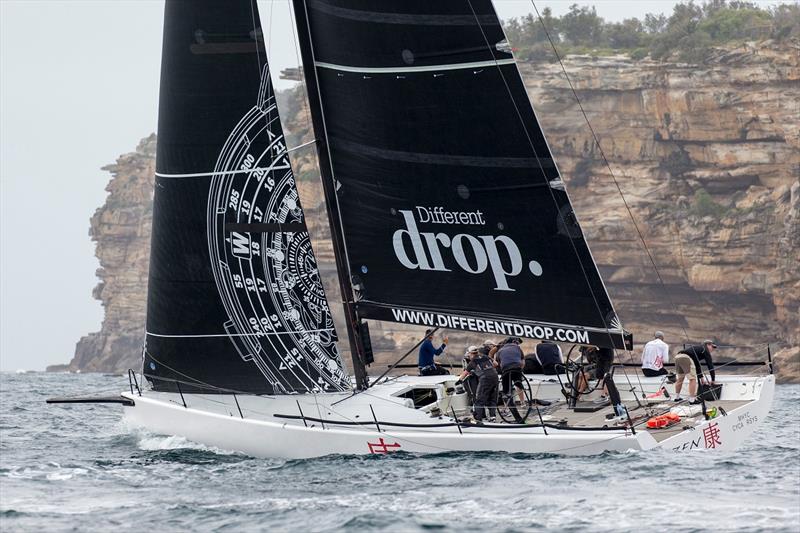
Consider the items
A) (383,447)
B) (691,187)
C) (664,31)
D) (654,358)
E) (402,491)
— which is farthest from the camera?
(664,31)

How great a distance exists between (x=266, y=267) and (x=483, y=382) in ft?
10.5

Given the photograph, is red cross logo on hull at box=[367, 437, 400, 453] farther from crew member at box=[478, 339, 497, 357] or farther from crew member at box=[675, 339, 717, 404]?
crew member at box=[675, 339, 717, 404]

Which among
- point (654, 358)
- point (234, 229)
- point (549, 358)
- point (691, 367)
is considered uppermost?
point (234, 229)

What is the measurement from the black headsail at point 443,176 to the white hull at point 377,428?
48.7 inches

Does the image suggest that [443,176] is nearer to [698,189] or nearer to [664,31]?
[698,189]

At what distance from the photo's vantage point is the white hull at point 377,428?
1330 cm

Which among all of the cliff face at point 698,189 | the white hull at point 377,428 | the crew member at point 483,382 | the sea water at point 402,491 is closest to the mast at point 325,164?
the white hull at point 377,428

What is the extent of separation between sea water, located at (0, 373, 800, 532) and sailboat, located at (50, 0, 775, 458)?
2.03 feet

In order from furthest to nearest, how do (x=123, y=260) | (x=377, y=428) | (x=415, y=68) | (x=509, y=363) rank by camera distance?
(x=123, y=260), (x=509, y=363), (x=415, y=68), (x=377, y=428)

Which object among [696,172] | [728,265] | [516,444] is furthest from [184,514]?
[696,172]

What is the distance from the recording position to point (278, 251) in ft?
50.5

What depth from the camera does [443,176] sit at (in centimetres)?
1479

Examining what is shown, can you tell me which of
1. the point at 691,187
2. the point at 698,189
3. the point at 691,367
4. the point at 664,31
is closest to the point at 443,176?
the point at 691,367

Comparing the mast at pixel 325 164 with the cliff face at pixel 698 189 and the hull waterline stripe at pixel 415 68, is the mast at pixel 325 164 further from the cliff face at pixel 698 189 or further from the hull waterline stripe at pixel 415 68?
the cliff face at pixel 698 189
